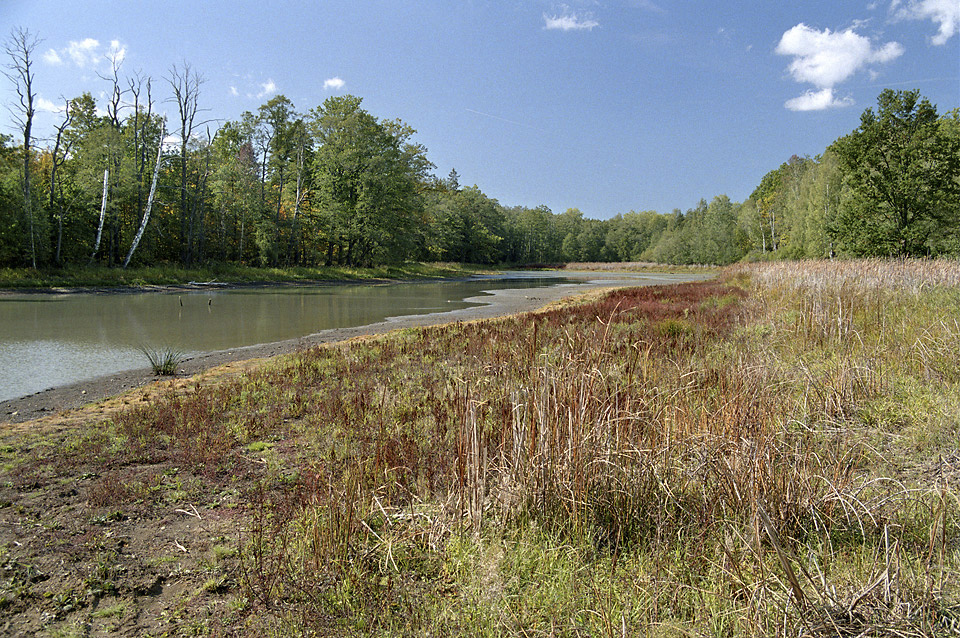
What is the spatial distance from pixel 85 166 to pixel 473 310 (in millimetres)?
28612

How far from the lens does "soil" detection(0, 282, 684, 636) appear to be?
8.96 feet

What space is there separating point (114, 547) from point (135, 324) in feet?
51.6

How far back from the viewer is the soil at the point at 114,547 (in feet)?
8.96

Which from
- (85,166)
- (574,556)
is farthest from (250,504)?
(85,166)

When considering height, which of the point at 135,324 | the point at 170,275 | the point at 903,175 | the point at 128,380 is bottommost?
the point at 128,380

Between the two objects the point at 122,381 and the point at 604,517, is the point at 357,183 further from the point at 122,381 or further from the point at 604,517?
the point at 604,517

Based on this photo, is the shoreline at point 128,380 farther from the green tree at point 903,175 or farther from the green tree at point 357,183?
the green tree at point 357,183

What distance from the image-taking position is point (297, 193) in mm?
43844

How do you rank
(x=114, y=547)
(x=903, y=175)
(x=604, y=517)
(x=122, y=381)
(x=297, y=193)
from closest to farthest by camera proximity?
(x=604, y=517), (x=114, y=547), (x=122, y=381), (x=903, y=175), (x=297, y=193)

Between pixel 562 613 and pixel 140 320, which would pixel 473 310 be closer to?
pixel 140 320

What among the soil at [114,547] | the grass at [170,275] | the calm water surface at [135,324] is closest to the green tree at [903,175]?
the calm water surface at [135,324]

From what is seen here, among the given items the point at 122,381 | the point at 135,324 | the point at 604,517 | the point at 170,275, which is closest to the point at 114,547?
the point at 604,517

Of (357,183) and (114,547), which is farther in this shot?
(357,183)

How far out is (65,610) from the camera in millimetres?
2814
